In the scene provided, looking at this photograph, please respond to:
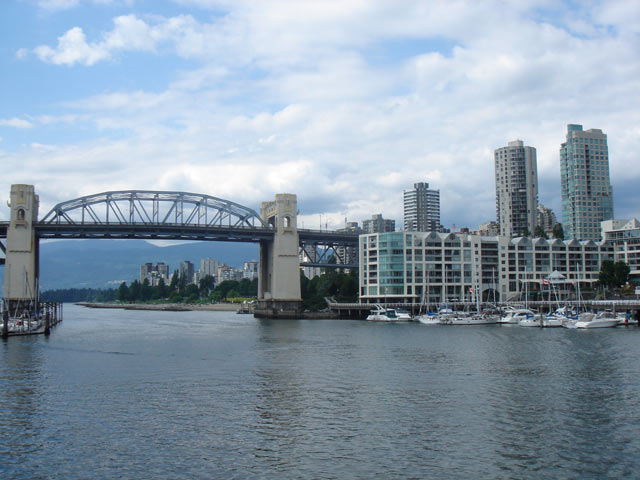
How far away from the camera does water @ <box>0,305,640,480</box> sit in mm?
20078

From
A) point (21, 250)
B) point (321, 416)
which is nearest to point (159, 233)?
point (21, 250)

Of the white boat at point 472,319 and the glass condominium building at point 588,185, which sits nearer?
the white boat at point 472,319

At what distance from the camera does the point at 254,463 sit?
66.9 feet

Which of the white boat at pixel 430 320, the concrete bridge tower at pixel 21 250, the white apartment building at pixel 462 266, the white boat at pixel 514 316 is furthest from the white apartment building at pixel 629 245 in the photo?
the concrete bridge tower at pixel 21 250

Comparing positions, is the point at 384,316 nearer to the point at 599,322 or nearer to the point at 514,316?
the point at 514,316

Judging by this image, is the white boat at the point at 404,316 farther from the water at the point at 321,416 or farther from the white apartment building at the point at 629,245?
the white apartment building at the point at 629,245

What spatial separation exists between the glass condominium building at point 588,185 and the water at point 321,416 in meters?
153

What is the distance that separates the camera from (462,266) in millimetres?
120938

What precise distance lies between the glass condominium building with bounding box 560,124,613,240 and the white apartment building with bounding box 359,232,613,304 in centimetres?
6064

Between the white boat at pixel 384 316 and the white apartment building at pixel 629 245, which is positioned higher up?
the white apartment building at pixel 629 245

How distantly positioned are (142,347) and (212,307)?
139 meters

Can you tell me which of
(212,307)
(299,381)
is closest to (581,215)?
(212,307)

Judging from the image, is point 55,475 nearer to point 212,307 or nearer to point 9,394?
point 9,394

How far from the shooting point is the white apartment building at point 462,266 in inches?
4572
